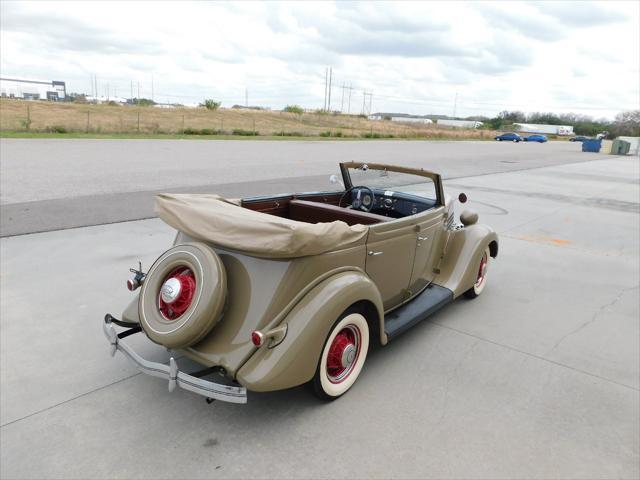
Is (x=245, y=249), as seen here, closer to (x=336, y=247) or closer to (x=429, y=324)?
(x=336, y=247)

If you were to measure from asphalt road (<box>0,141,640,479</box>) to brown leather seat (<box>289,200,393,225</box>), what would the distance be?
99 centimetres

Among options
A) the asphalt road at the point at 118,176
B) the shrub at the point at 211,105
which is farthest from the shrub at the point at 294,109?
the asphalt road at the point at 118,176

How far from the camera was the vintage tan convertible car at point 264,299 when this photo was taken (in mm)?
2500

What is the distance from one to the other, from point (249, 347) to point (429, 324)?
6.64ft

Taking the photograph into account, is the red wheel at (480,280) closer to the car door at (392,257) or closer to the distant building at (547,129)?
the car door at (392,257)

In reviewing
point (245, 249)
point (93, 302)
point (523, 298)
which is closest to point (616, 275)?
point (523, 298)

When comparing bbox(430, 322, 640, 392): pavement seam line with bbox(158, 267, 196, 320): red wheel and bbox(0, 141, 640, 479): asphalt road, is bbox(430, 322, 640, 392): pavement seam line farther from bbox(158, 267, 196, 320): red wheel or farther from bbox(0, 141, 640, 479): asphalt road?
bbox(158, 267, 196, 320): red wheel

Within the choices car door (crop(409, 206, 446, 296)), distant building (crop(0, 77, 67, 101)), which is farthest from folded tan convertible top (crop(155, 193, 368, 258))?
distant building (crop(0, 77, 67, 101))

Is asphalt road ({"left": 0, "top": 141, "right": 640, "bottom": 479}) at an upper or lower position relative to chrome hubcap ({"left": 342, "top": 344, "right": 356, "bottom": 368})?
lower

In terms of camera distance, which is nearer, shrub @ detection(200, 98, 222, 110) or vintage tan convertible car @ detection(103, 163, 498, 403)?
vintage tan convertible car @ detection(103, 163, 498, 403)

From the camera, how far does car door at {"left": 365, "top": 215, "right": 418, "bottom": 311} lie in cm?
311

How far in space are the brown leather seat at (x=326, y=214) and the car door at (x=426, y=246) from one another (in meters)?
0.34

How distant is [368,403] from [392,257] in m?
1.01

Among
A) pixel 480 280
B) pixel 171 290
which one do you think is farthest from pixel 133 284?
pixel 480 280
